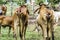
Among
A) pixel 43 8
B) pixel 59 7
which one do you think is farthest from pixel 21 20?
pixel 59 7

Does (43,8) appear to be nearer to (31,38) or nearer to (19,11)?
(19,11)

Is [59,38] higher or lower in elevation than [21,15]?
lower

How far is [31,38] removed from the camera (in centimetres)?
1281

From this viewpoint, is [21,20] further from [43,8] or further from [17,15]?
[43,8]

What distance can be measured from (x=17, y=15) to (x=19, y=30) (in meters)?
0.54

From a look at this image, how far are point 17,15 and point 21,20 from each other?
253mm

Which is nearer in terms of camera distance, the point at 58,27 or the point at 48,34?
the point at 48,34

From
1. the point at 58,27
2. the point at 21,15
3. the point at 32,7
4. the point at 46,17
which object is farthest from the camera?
the point at 32,7

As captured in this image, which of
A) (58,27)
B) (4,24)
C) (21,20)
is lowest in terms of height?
(58,27)

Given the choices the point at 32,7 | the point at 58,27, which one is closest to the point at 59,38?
the point at 58,27

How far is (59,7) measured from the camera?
23.6m

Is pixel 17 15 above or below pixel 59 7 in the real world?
above

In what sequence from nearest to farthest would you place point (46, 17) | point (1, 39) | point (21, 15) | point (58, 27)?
point (46, 17) → point (21, 15) → point (1, 39) → point (58, 27)

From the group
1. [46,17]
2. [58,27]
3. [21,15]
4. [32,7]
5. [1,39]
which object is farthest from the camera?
[32,7]
